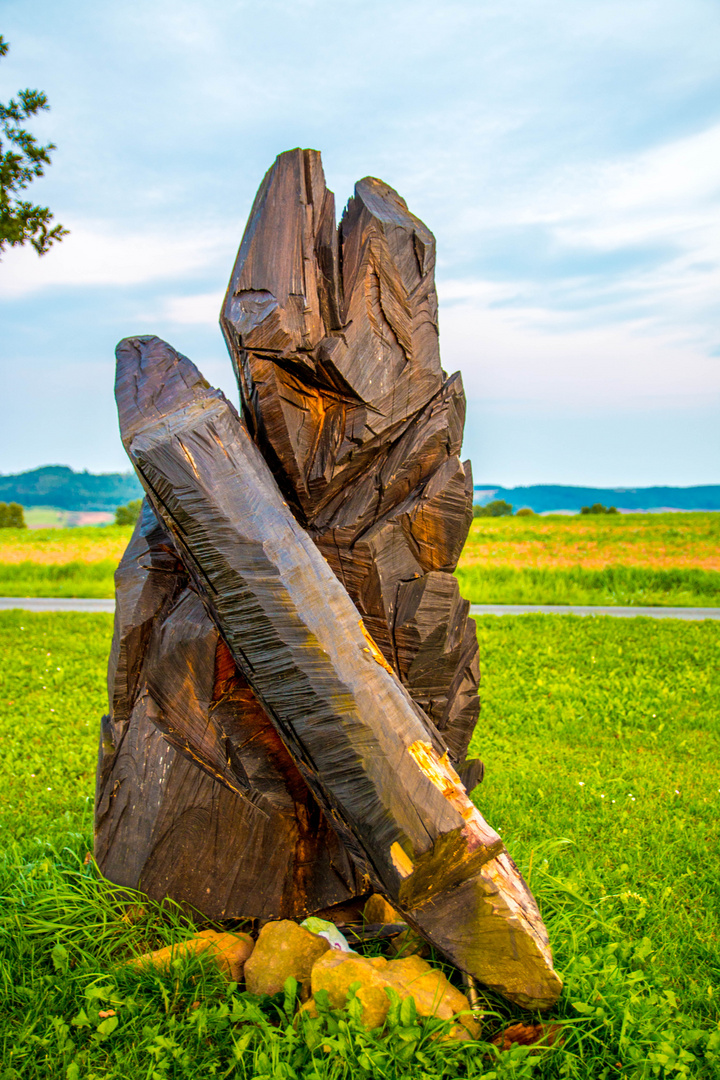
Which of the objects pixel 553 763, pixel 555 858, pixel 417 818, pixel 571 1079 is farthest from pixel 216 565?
pixel 553 763

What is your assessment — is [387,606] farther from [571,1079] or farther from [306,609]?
[571,1079]

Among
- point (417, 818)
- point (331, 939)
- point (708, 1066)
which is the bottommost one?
point (708, 1066)

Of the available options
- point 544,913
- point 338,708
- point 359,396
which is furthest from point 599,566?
point 338,708

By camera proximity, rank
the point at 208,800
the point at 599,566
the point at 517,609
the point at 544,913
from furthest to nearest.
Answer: the point at 599,566
the point at 517,609
the point at 544,913
the point at 208,800

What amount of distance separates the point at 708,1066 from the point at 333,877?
1489 millimetres

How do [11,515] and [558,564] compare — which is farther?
[11,515]

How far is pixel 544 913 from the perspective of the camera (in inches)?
134

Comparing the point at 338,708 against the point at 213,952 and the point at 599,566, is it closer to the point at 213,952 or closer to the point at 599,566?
the point at 213,952

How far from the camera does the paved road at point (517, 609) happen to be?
36.3 ft

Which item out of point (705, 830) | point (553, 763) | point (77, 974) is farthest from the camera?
point (553, 763)

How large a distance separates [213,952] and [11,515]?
30.9 metres

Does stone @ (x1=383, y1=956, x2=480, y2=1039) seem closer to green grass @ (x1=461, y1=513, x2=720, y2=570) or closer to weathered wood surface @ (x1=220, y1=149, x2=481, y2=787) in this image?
weathered wood surface @ (x1=220, y1=149, x2=481, y2=787)

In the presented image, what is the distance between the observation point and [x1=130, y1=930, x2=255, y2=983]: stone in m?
2.95

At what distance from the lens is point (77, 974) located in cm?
296
